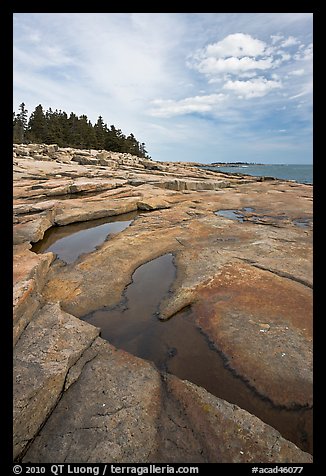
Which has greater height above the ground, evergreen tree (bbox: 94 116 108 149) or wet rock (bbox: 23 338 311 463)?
evergreen tree (bbox: 94 116 108 149)

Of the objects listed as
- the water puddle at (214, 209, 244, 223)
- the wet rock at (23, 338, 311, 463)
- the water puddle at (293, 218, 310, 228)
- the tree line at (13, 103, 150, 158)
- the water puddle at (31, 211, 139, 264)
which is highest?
the tree line at (13, 103, 150, 158)

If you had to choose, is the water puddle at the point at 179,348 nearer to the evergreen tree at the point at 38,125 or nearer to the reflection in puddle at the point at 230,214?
the reflection in puddle at the point at 230,214

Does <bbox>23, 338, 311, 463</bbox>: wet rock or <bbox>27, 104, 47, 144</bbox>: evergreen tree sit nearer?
<bbox>23, 338, 311, 463</bbox>: wet rock

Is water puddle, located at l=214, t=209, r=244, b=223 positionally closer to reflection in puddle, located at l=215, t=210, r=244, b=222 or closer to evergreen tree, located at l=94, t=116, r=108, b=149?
reflection in puddle, located at l=215, t=210, r=244, b=222

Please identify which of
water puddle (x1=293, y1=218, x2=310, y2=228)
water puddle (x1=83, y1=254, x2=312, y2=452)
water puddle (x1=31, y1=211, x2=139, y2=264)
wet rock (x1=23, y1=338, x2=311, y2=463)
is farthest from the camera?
water puddle (x1=293, y1=218, x2=310, y2=228)

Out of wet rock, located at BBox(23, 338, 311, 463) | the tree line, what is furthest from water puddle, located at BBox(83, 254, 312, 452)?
the tree line

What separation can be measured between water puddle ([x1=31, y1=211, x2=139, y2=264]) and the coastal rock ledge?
873 millimetres

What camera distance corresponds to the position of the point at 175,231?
40.9 feet

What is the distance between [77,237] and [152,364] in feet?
30.3

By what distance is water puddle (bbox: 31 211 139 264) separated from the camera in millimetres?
10953
